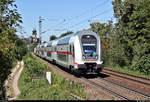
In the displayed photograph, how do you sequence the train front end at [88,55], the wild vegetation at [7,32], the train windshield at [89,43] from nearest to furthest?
the wild vegetation at [7,32]
the train front end at [88,55]
the train windshield at [89,43]

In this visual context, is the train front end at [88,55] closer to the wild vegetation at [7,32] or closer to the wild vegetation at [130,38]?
the wild vegetation at [130,38]

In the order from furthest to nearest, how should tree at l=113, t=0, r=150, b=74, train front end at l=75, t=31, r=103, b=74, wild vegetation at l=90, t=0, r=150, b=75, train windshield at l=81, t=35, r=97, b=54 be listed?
wild vegetation at l=90, t=0, r=150, b=75 < tree at l=113, t=0, r=150, b=74 < train windshield at l=81, t=35, r=97, b=54 < train front end at l=75, t=31, r=103, b=74

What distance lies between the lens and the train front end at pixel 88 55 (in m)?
15.9

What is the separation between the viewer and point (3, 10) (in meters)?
6.88

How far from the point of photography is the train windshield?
16191mm

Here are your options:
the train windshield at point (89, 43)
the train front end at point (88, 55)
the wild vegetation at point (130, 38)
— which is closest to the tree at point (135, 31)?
the wild vegetation at point (130, 38)

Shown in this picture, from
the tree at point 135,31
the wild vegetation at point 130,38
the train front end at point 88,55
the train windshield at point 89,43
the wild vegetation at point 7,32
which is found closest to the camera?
the wild vegetation at point 7,32

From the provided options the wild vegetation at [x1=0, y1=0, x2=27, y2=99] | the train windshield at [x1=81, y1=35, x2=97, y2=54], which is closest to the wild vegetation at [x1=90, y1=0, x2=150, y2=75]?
the train windshield at [x1=81, y1=35, x2=97, y2=54]

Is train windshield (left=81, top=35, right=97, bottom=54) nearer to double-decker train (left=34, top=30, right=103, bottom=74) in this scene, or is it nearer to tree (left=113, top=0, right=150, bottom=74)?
double-decker train (left=34, top=30, right=103, bottom=74)

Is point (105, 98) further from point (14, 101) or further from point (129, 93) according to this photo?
point (14, 101)

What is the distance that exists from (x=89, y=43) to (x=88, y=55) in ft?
3.29

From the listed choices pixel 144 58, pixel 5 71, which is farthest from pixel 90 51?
pixel 5 71

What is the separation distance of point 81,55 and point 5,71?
29.9 ft

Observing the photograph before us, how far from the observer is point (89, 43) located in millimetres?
16484
